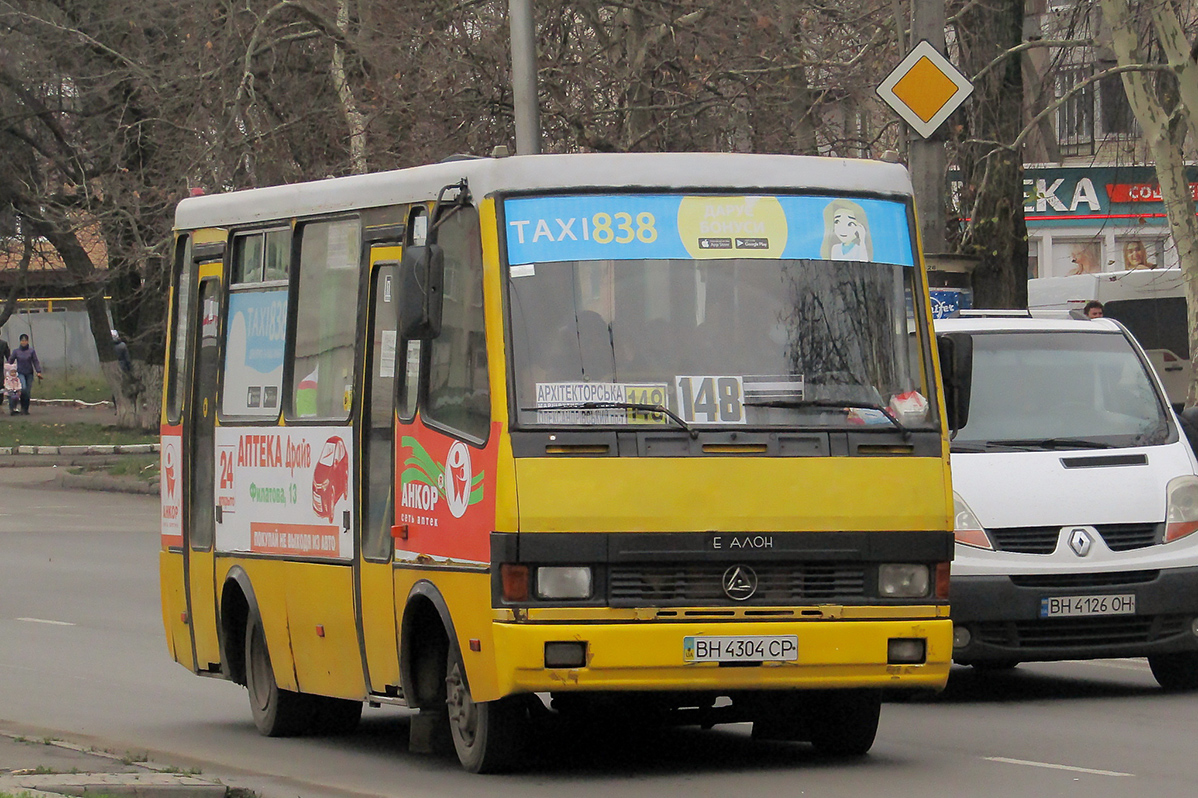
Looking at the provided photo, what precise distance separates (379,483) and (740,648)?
1893 mm

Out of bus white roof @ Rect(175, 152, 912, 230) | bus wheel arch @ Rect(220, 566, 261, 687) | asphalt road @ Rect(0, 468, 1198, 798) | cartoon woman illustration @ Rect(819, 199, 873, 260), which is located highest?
bus white roof @ Rect(175, 152, 912, 230)

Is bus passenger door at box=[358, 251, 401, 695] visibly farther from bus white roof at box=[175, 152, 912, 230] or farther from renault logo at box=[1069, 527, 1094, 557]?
renault logo at box=[1069, 527, 1094, 557]

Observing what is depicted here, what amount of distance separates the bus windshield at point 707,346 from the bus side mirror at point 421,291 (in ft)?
0.97

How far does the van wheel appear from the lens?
39.3 ft

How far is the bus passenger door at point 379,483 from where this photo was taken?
372 inches

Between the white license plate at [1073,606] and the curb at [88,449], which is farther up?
the curb at [88,449]

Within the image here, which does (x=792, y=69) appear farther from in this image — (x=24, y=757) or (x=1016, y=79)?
(x=24, y=757)

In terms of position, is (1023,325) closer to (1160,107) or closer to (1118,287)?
(1160,107)

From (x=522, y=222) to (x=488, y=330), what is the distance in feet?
1.47

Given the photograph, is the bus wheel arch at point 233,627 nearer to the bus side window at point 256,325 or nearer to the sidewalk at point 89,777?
the bus side window at point 256,325

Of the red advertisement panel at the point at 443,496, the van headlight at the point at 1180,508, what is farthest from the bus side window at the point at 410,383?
the van headlight at the point at 1180,508

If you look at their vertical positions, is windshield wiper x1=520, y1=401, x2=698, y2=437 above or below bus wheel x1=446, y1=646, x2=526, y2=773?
above

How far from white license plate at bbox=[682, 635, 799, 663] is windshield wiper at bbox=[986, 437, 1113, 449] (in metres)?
3.80

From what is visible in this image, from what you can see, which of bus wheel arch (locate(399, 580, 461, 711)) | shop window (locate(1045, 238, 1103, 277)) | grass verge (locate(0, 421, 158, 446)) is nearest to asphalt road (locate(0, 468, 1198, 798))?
bus wheel arch (locate(399, 580, 461, 711))
